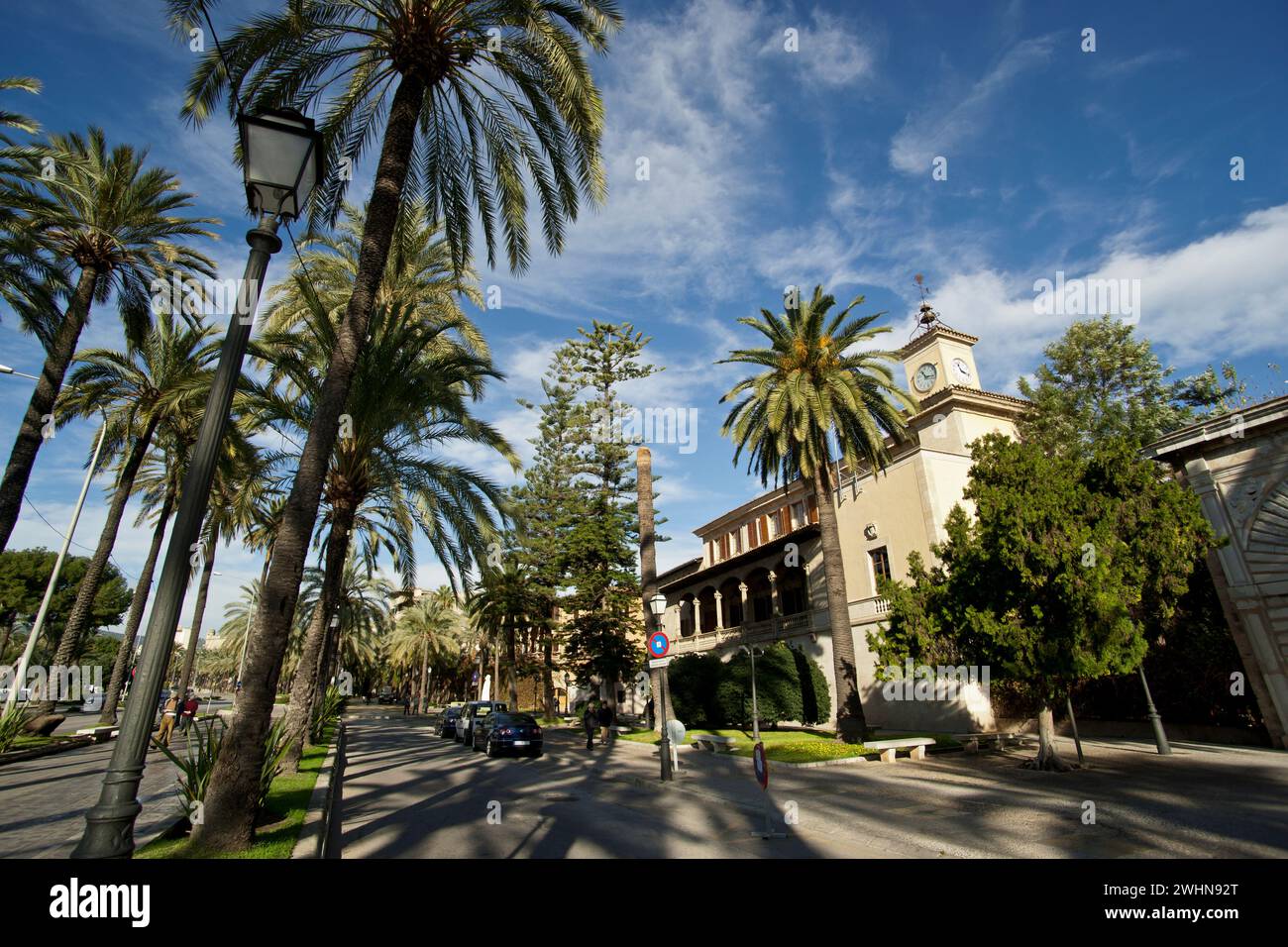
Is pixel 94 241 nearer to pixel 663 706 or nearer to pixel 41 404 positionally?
pixel 41 404

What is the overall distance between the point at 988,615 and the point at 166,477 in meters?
30.4

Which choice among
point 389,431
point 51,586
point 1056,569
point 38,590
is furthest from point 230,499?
point 38,590

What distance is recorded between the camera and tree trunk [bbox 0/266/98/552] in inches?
511

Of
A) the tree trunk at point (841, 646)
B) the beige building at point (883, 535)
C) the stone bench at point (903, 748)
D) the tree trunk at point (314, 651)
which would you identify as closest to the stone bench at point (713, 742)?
the tree trunk at point (841, 646)

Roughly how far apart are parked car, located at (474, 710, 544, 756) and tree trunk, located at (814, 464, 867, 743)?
993cm

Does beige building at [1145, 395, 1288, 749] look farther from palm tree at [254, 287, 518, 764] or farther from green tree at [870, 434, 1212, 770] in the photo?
palm tree at [254, 287, 518, 764]

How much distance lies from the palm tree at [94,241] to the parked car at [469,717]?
51.0 ft

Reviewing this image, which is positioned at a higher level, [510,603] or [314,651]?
[510,603]

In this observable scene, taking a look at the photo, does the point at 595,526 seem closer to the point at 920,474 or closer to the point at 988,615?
the point at 920,474

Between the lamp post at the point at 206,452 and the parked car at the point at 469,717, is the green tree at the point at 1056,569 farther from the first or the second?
the parked car at the point at 469,717

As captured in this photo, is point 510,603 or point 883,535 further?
point 510,603

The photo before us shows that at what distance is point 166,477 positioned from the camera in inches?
997

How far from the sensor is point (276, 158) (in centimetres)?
487

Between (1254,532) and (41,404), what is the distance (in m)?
30.9
